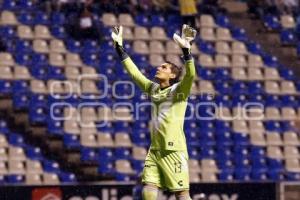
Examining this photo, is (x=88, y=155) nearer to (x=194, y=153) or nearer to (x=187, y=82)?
(x=194, y=153)

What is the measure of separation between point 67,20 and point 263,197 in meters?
5.03

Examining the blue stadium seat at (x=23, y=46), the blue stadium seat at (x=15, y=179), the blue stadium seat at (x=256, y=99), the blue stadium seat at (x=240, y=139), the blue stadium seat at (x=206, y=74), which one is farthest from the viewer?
the blue stadium seat at (x=206, y=74)

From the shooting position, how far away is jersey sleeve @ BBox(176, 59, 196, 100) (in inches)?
340

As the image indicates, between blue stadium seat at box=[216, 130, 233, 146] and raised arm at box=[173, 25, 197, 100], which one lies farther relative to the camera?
blue stadium seat at box=[216, 130, 233, 146]

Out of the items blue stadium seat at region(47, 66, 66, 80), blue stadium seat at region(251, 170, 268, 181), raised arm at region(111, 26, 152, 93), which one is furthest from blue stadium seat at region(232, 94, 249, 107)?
raised arm at region(111, 26, 152, 93)

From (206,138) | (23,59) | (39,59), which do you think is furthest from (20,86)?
(206,138)

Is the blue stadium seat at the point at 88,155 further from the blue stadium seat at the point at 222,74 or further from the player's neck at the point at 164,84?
the player's neck at the point at 164,84

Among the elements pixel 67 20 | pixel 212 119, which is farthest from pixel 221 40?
pixel 67 20

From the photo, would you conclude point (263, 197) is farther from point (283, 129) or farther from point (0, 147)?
point (0, 147)

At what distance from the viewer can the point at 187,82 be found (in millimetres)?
8781

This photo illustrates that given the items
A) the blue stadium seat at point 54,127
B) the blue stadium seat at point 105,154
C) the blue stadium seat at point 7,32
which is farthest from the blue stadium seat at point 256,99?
the blue stadium seat at point 7,32

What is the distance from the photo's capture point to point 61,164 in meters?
15.1

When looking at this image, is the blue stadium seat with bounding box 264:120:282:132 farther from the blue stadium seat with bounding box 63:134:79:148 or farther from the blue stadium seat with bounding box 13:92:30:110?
the blue stadium seat with bounding box 13:92:30:110

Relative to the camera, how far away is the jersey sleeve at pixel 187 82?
28.3 feet
